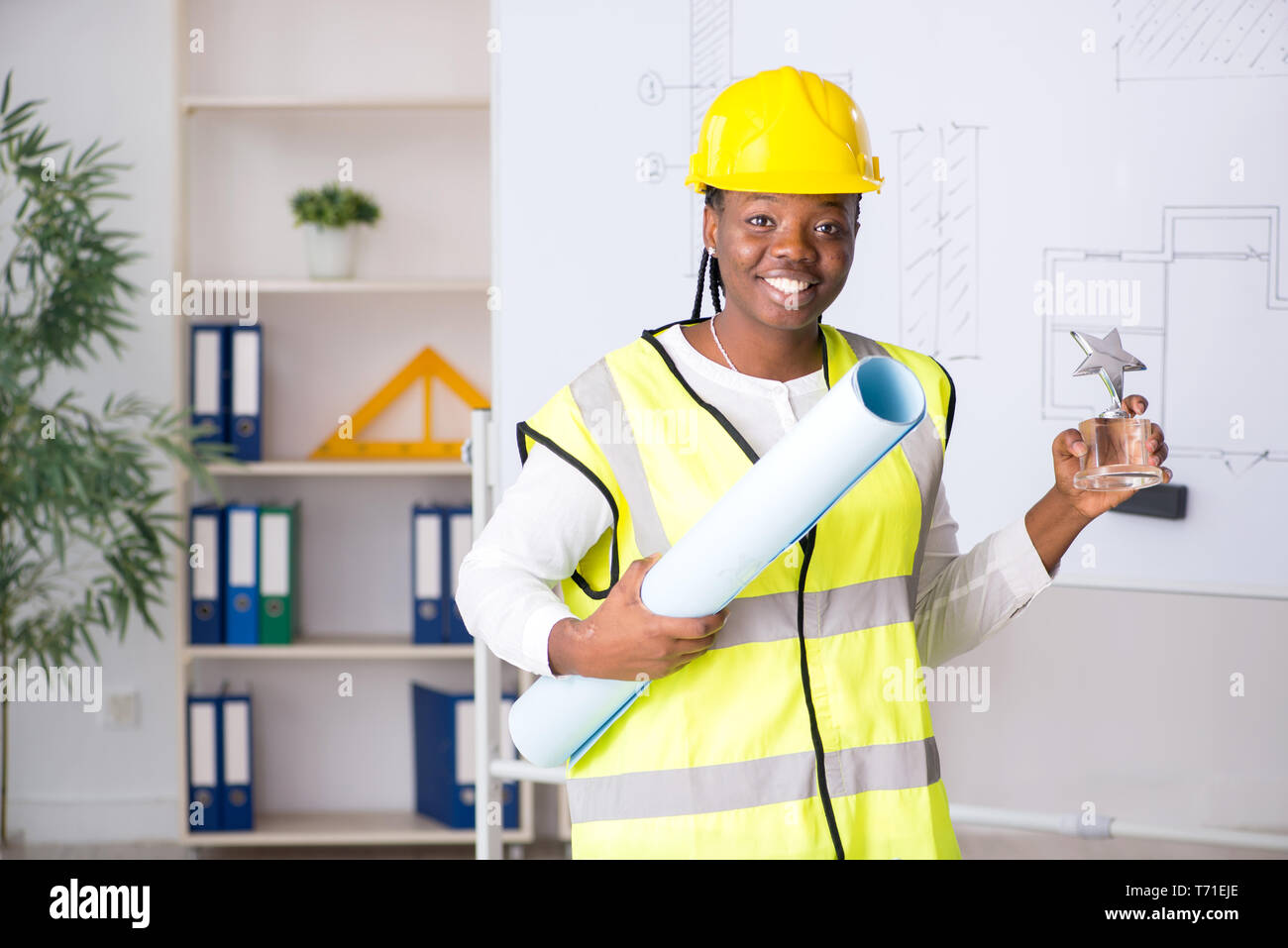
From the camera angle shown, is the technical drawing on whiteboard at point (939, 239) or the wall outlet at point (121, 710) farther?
the wall outlet at point (121, 710)

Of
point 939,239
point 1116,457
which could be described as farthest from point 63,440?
point 1116,457

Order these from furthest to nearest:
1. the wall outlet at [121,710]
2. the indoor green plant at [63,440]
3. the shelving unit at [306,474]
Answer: the wall outlet at [121,710]
the shelving unit at [306,474]
the indoor green plant at [63,440]

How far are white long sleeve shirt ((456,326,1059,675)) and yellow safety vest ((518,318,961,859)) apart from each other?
0.02 meters

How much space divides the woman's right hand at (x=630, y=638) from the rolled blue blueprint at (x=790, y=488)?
1cm

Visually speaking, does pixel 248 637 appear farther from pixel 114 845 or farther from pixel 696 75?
pixel 696 75

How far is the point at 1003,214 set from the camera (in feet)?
5.65

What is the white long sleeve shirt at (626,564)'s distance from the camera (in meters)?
0.87

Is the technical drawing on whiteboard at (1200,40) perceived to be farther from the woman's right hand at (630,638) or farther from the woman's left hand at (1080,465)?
the woman's right hand at (630,638)

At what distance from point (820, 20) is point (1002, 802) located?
1725 millimetres

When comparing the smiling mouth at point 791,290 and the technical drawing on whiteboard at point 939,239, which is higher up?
the technical drawing on whiteboard at point 939,239

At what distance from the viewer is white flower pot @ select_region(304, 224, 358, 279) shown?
2.86 m

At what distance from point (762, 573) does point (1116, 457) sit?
1.07 feet

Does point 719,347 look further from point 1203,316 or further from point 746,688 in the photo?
point 1203,316

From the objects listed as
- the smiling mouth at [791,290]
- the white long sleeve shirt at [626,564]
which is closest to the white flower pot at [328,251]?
the white long sleeve shirt at [626,564]
